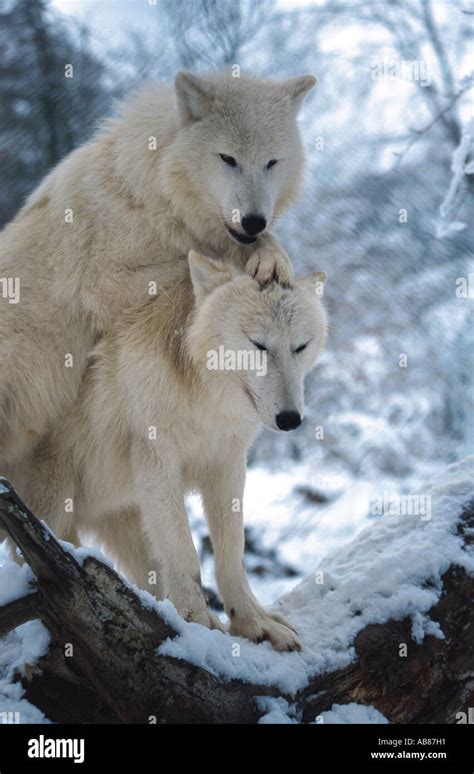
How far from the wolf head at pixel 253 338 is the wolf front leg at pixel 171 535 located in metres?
0.50

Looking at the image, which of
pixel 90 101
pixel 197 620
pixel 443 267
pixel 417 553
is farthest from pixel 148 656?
pixel 90 101

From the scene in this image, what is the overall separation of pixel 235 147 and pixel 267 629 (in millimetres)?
2624

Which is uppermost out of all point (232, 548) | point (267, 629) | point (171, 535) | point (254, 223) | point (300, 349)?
point (254, 223)

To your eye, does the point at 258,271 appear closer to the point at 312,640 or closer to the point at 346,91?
the point at 312,640

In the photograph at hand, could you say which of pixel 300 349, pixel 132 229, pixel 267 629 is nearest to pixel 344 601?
pixel 267 629

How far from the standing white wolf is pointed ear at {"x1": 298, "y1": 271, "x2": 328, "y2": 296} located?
1.08 feet

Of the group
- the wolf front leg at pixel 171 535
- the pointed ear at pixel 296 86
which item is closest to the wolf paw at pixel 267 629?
the wolf front leg at pixel 171 535

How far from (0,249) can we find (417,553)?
2977 mm

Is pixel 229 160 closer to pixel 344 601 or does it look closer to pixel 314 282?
pixel 314 282

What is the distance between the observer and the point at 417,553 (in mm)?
4961

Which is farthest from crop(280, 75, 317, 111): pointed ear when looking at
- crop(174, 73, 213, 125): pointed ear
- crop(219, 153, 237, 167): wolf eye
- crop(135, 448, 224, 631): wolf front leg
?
crop(135, 448, 224, 631): wolf front leg

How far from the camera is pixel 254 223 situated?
17.0ft

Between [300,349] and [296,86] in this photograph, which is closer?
[300,349]

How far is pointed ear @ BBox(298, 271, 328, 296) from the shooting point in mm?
5129
